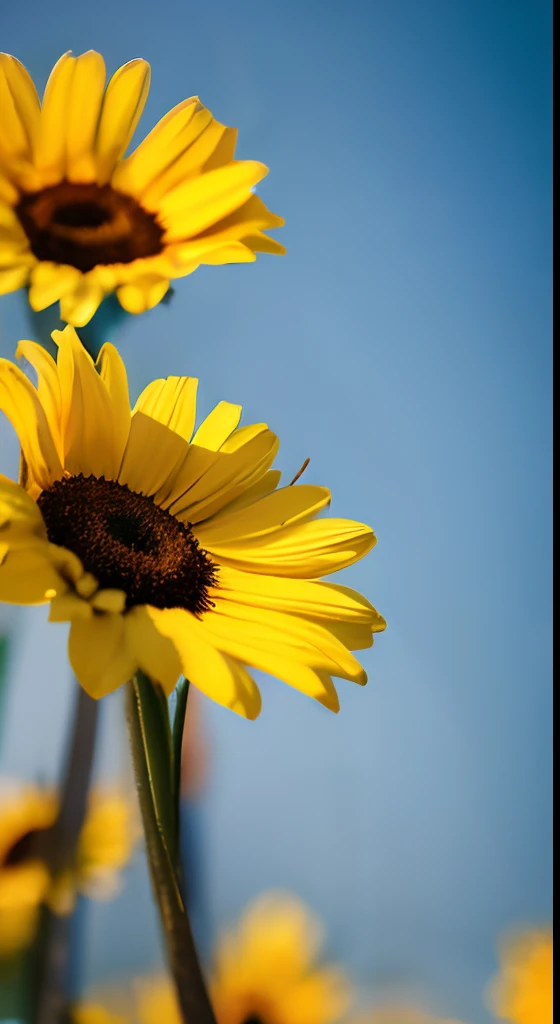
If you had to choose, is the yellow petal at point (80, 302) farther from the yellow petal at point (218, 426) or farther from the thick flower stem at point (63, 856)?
the thick flower stem at point (63, 856)

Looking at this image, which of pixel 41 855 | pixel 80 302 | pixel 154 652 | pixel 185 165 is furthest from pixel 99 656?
pixel 185 165

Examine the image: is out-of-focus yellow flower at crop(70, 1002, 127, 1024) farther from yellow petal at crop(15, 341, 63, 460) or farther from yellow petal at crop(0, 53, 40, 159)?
yellow petal at crop(0, 53, 40, 159)

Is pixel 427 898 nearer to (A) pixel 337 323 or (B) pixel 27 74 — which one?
(A) pixel 337 323

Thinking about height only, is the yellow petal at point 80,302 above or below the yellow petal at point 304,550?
above

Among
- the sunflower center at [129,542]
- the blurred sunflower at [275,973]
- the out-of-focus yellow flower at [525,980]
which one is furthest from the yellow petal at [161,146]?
the out-of-focus yellow flower at [525,980]

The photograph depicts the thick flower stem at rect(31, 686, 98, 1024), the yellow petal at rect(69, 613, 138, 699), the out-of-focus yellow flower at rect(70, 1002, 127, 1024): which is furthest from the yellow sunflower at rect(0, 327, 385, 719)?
the out-of-focus yellow flower at rect(70, 1002, 127, 1024)
